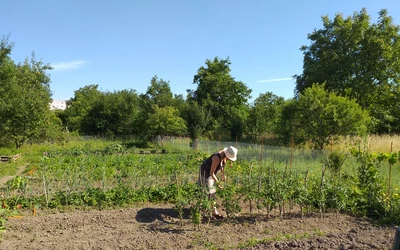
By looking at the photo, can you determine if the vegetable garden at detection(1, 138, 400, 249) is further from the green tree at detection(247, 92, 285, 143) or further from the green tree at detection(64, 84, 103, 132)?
the green tree at detection(64, 84, 103, 132)

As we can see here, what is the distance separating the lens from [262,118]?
22.6 meters

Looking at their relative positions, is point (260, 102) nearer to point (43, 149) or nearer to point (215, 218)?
point (43, 149)

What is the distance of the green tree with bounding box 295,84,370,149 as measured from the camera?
39.9ft

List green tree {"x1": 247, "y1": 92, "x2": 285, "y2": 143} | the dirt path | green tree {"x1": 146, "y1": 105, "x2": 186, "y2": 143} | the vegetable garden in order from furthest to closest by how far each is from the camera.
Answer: green tree {"x1": 146, "y1": 105, "x2": 186, "y2": 143} < green tree {"x1": 247, "y1": 92, "x2": 285, "y2": 143} < the dirt path < the vegetable garden

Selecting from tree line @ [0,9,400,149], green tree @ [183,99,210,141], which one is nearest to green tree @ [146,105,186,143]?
tree line @ [0,9,400,149]

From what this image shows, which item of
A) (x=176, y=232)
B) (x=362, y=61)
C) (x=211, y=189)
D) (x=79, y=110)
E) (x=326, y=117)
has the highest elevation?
(x=362, y=61)

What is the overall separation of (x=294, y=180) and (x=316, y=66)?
1755cm

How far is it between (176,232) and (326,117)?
9.34 meters

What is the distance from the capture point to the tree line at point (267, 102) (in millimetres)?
13188

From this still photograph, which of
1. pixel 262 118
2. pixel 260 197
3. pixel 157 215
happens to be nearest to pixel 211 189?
pixel 260 197

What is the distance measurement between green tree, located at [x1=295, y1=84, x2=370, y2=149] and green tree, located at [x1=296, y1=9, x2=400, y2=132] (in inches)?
326

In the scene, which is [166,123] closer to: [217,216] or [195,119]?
[195,119]

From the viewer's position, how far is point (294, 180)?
611cm

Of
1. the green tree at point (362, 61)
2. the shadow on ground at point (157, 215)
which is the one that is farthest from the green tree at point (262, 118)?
the shadow on ground at point (157, 215)
